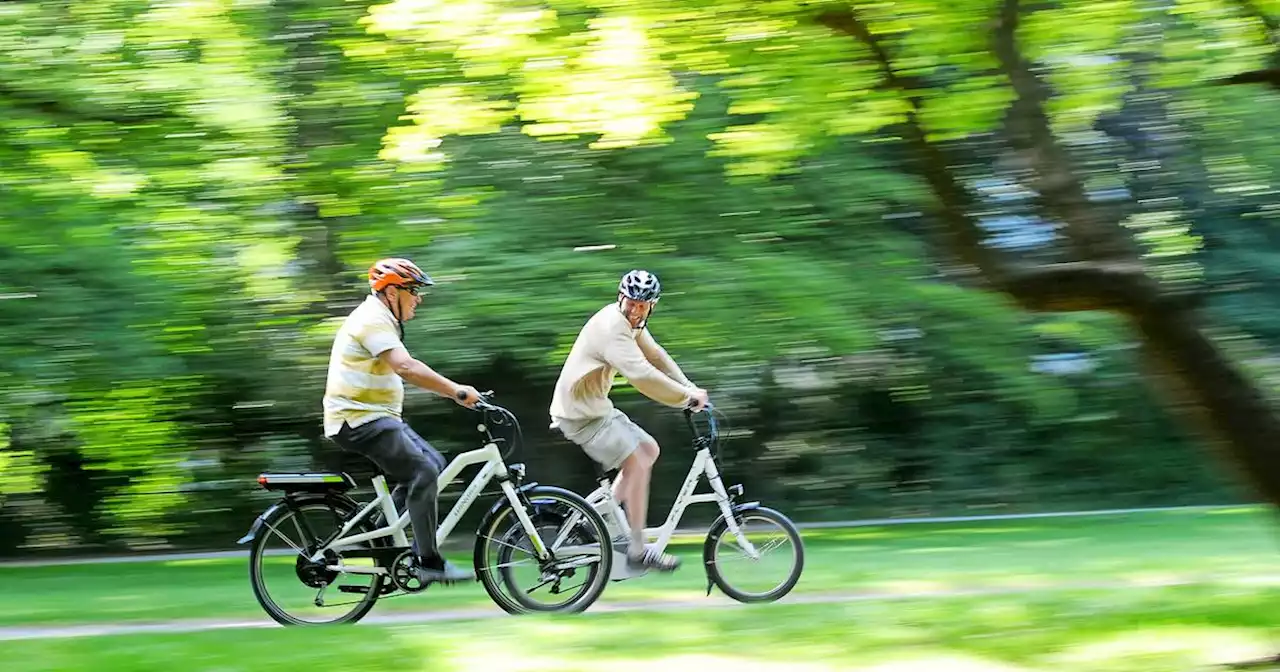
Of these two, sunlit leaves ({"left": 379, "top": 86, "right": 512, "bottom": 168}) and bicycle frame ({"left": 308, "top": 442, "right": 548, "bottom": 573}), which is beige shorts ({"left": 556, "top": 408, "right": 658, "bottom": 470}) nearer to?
bicycle frame ({"left": 308, "top": 442, "right": 548, "bottom": 573})

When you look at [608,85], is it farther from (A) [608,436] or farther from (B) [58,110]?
(B) [58,110]

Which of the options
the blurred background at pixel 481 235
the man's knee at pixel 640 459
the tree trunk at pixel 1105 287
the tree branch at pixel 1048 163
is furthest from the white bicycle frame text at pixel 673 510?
the tree branch at pixel 1048 163

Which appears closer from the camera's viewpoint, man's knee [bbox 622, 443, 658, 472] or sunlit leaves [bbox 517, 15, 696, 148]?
sunlit leaves [bbox 517, 15, 696, 148]

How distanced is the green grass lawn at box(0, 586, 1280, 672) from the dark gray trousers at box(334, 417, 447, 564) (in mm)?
504

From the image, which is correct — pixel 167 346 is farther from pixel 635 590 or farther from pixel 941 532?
pixel 941 532

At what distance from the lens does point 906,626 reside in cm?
777

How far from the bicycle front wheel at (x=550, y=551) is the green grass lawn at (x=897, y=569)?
80 cm

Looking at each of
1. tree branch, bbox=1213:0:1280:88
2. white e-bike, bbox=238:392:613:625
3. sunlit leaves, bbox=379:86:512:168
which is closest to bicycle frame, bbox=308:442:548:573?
white e-bike, bbox=238:392:613:625

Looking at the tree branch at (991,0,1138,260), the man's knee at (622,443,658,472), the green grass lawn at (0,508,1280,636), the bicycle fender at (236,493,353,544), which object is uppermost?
the tree branch at (991,0,1138,260)

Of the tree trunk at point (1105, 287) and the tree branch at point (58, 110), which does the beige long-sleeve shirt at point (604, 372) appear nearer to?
the tree trunk at point (1105, 287)

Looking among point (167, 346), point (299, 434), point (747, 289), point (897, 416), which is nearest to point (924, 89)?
point (747, 289)

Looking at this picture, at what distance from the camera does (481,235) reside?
13469 millimetres

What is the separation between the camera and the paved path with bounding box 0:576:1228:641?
8.83 meters

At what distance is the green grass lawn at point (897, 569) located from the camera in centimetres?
1031
